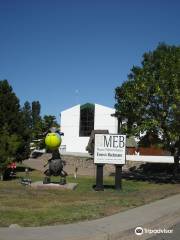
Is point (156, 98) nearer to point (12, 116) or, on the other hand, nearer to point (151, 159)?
point (12, 116)

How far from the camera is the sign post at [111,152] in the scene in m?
20.7

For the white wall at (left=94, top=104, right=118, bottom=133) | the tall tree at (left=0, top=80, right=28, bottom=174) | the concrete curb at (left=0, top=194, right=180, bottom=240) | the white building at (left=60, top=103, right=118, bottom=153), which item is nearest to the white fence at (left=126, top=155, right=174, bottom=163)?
the tall tree at (left=0, top=80, right=28, bottom=174)

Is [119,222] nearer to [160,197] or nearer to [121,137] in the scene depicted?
[160,197]

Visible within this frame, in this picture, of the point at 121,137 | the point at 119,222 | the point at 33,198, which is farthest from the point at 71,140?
the point at 119,222

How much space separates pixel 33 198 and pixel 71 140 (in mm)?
53977

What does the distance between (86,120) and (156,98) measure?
4363 cm

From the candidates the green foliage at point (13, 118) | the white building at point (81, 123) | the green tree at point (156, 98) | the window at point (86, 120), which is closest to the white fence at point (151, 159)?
the green foliage at point (13, 118)

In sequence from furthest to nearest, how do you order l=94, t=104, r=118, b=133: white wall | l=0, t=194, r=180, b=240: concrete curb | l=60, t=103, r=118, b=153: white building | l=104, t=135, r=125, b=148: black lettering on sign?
l=60, t=103, r=118, b=153: white building
l=94, t=104, r=118, b=133: white wall
l=104, t=135, r=125, b=148: black lettering on sign
l=0, t=194, r=180, b=240: concrete curb

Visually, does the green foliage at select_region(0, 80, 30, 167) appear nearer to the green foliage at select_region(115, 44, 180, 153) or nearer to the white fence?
the green foliage at select_region(115, 44, 180, 153)

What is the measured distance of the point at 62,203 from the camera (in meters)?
14.8

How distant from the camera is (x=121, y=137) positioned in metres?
20.8

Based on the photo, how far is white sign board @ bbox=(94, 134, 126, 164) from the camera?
2069cm
